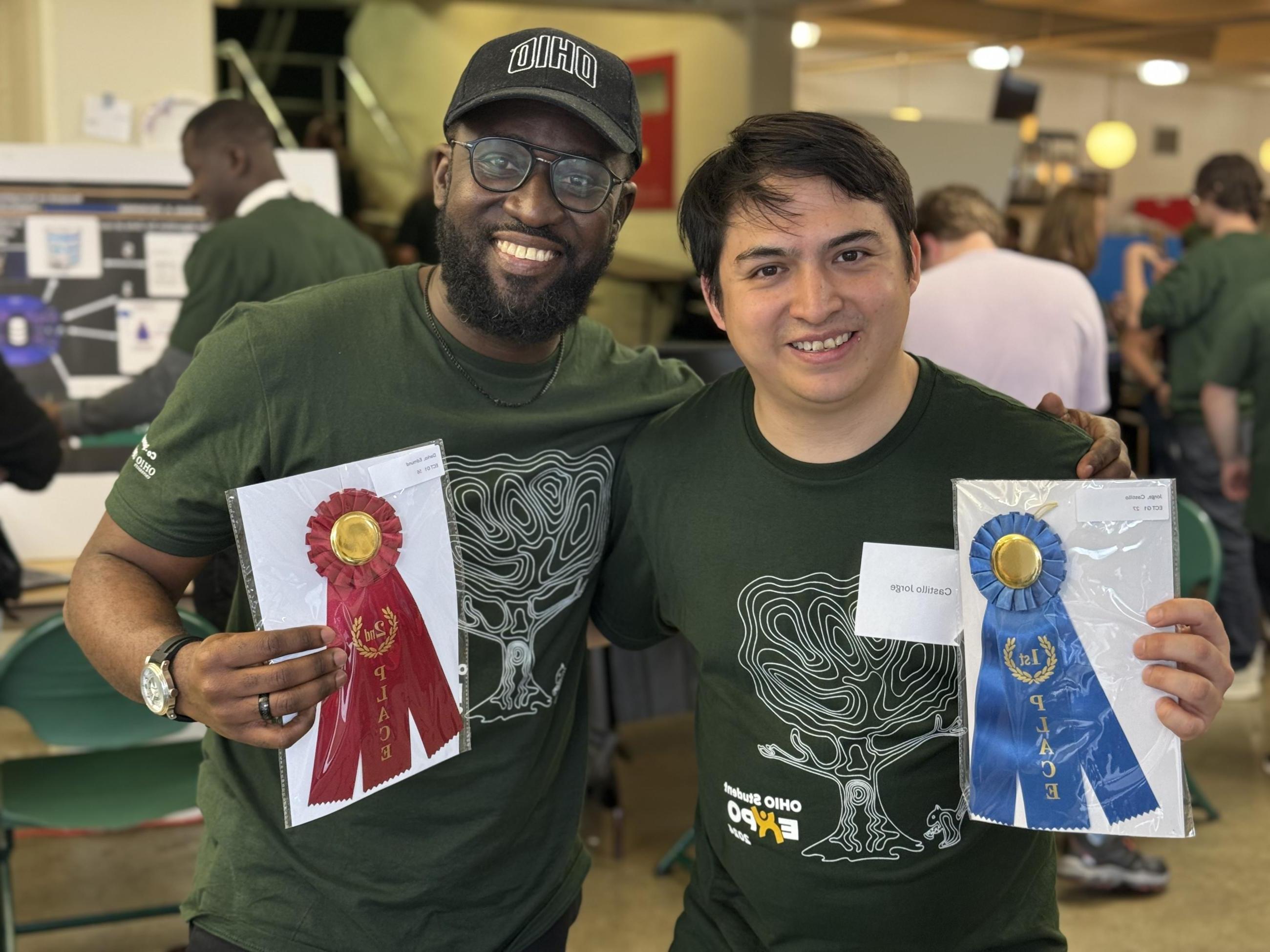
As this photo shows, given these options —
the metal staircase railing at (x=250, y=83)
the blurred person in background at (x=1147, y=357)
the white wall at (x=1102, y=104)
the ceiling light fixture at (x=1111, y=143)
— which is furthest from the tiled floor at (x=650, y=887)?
the white wall at (x=1102, y=104)

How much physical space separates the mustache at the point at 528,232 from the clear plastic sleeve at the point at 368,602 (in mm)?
277

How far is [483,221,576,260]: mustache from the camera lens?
1.50 m

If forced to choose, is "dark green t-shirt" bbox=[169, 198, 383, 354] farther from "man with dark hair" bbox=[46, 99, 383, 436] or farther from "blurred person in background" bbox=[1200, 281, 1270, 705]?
"blurred person in background" bbox=[1200, 281, 1270, 705]

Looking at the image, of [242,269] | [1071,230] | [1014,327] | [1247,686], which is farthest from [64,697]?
[1071,230]

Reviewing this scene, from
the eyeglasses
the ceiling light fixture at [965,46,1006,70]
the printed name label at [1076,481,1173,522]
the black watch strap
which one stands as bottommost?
the black watch strap

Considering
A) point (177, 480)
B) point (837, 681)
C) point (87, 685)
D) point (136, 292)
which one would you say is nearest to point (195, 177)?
point (136, 292)

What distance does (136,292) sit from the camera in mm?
4148

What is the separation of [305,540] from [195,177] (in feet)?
8.51

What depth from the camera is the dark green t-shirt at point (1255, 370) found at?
4.21 m

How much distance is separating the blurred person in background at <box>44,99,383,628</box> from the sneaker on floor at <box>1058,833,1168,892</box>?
2.59 m

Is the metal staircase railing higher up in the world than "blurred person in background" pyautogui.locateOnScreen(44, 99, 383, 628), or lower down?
higher up

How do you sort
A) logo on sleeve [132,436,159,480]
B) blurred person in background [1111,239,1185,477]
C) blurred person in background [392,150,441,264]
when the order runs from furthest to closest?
1. blurred person in background [392,150,441,264]
2. blurred person in background [1111,239,1185,477]
3. logo on sleeve [132,436,159,480]

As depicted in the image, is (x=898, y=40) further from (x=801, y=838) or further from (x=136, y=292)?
(x=801, y=838)

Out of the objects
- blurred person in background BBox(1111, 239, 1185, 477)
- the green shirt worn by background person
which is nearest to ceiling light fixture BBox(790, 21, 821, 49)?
blurred person in background BBox(1111, 239, 1185, 477)
